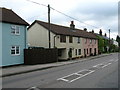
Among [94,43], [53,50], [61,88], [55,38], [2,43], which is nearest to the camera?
[61,88]

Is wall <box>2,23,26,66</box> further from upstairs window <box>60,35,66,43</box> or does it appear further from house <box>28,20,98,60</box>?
upstairs window <box>60,35,66,43</box>

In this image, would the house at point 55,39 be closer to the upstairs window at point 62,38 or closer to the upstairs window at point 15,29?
the upstairs window at point 62,38

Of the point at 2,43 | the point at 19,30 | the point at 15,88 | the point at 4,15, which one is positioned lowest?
the point at 15,88

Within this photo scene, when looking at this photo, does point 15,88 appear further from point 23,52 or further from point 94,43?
point 94,43

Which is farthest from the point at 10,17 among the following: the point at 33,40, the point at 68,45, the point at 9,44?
the point at 68,45

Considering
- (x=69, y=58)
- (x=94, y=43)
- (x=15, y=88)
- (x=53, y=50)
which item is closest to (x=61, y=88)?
(x=15, y=88)

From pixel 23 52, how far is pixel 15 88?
56.9ft

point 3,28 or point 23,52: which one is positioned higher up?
point 3,28

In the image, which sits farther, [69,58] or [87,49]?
[87,49]

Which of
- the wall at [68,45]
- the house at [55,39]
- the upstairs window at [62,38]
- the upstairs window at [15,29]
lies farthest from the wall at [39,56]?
the upstairs window at [62,38]

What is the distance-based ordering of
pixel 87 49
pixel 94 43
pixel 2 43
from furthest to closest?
pixel 94 43 < pixel 87 49 < pixel 2 43

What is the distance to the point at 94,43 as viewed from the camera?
5969 cm

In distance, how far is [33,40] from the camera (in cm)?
3947

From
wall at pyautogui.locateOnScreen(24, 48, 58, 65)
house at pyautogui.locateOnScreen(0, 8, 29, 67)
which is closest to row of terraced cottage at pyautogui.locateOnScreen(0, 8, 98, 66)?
house at pyautogui.locateOnScreen(0, 8, 29, 67)
